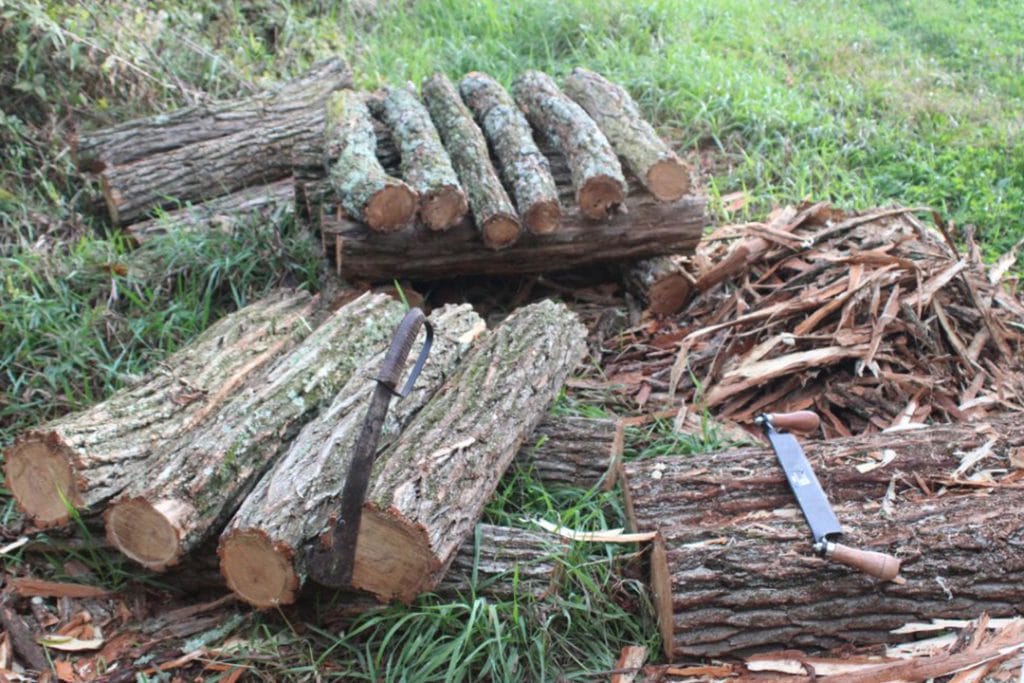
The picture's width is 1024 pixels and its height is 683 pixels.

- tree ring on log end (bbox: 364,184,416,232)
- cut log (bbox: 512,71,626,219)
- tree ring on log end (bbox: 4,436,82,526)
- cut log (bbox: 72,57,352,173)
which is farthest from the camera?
cut log (bbox: 72,57,352,173)

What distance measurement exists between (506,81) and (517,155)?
235 cm

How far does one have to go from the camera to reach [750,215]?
220 inches

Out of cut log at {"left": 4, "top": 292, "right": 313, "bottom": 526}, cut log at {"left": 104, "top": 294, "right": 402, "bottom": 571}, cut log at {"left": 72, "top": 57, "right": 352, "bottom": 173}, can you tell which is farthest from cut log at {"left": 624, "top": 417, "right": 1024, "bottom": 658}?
cut log at {"left": 72, "top": 57, "right": 352, "bottom": 173}

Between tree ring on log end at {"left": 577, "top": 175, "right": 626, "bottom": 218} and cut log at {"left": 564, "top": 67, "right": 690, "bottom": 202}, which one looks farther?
cut log at {"left": 564, "top": 67, "right": 690, "bottom": 202}

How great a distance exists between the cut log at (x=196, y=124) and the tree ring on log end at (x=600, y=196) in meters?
2.14

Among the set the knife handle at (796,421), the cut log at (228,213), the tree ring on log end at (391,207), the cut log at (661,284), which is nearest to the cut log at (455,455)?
the tree ring on log end at (391,207)

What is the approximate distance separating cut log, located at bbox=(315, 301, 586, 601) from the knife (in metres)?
0.81

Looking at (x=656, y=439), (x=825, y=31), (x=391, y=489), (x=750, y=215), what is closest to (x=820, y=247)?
(x=750, y=215)

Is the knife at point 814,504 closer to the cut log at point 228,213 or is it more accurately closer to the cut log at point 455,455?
the cut log at point 455,455

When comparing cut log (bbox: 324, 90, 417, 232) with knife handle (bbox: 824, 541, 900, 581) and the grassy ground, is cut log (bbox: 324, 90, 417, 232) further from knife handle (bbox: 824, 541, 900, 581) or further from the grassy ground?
knife handle (bbox: 824, 541, 900, 581)

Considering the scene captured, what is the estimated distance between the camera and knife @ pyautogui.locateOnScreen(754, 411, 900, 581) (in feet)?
8.71

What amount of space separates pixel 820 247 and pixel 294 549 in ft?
9.99

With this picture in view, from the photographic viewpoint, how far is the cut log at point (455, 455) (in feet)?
9.00

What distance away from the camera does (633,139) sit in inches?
185
